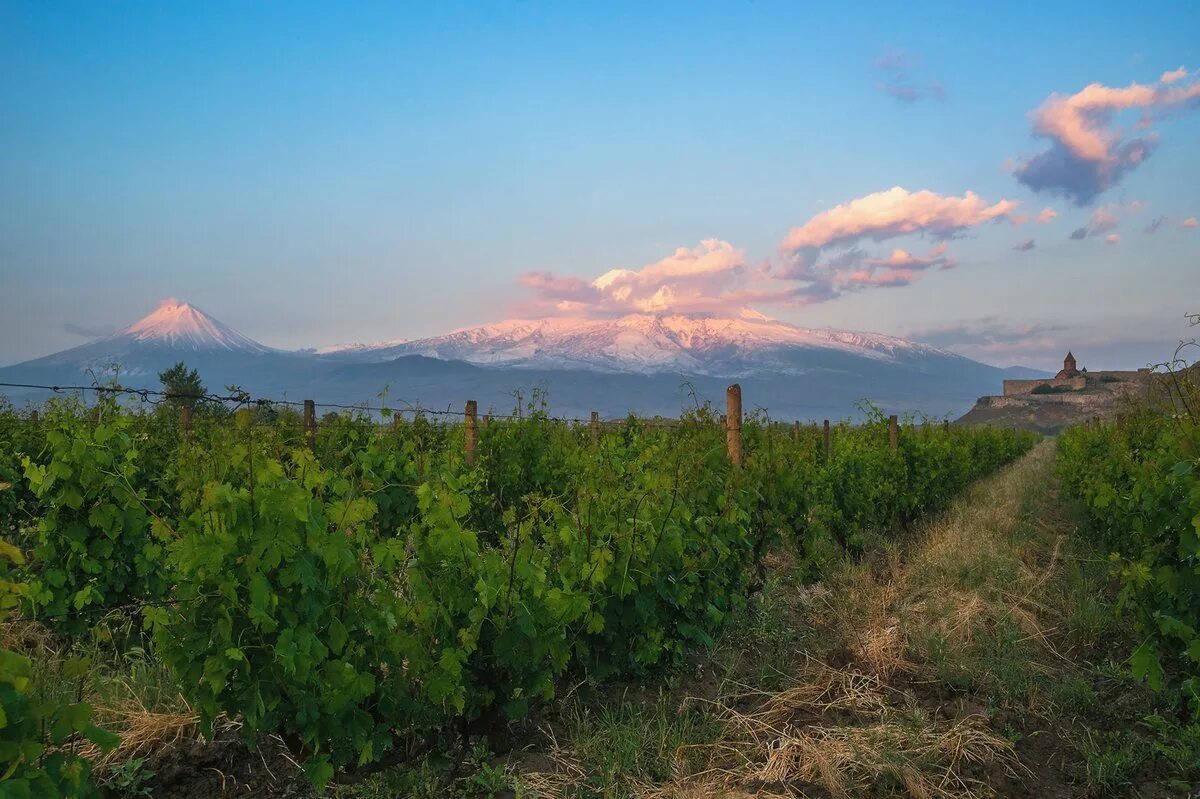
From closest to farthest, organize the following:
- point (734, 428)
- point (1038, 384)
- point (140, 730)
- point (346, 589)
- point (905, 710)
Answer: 1. point (346, 589)
2. point (140, 730)
3. point (905, 710)
4. point (734, 428)
5. point (1038, 384)

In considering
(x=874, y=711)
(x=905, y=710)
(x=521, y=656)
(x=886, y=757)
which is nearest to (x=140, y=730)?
(x=521, y=656)

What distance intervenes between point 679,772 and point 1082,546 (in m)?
8.11

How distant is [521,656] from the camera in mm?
3566

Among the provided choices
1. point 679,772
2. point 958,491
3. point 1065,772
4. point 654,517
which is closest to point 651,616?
point 654,517

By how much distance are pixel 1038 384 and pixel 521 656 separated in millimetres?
125381

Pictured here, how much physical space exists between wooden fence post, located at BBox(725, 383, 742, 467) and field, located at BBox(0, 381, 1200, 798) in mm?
499

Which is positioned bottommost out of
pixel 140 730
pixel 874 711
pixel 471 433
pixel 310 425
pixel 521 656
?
pixel 874 711

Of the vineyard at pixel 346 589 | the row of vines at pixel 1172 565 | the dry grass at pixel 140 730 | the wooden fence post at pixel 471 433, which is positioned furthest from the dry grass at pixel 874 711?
the wooden fence post at pixel 471 433

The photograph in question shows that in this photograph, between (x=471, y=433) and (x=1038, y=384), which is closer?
(x=471, y=433)

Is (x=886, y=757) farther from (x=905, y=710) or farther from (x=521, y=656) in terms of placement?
(x=521, y=656)

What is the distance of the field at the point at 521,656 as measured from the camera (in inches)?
123

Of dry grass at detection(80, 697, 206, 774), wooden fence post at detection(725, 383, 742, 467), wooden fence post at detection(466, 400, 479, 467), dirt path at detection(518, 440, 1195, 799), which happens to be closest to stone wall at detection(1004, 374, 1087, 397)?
wooden fence post at detection(466, 400, 479, 467)

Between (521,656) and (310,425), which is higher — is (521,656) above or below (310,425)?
below

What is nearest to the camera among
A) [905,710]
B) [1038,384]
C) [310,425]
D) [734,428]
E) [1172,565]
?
[905,710]
